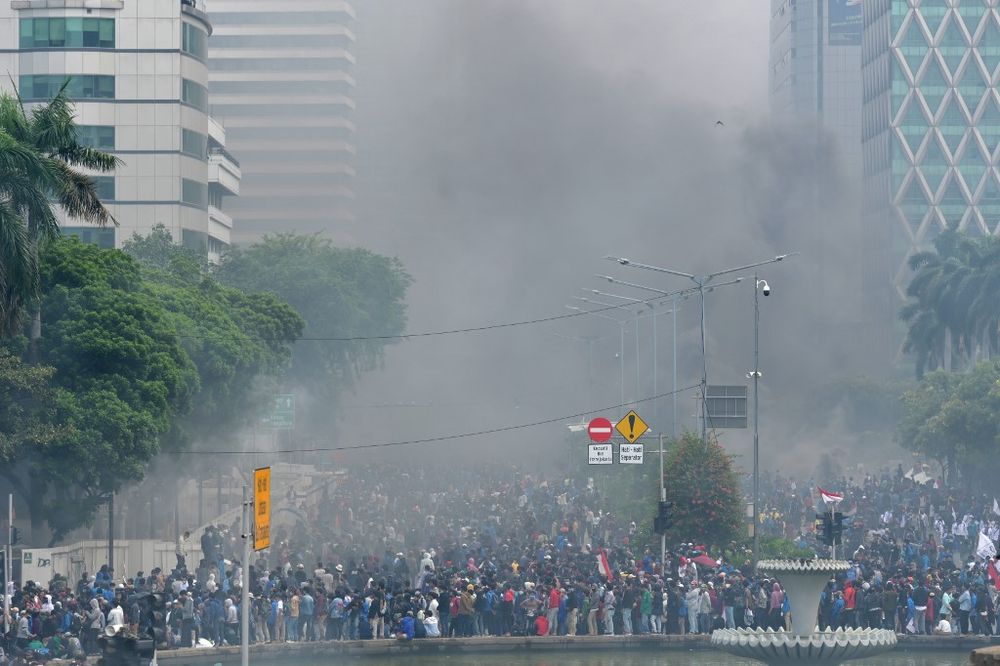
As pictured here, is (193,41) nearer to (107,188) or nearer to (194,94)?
(194,94)

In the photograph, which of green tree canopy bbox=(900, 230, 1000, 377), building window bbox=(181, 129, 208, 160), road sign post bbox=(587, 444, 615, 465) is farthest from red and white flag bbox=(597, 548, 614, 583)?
green tree canopy bbox=(900, 230, 1000, 377)

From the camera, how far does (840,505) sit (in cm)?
6612

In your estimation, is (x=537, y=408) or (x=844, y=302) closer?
(x=537, y=408)

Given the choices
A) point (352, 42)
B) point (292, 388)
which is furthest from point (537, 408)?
point (292, 388)

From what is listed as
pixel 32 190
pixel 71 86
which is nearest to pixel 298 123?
pixel 71 86

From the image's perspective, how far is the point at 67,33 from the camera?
94250 mm

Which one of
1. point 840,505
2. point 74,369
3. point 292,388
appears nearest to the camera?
point 74,369

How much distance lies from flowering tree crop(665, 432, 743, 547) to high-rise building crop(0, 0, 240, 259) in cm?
5047

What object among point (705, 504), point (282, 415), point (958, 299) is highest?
point (958, 299)

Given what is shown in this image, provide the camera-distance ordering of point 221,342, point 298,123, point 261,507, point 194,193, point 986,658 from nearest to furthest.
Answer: point 986,658, point 261,507, point 221,342, point 194,193, point 298,123

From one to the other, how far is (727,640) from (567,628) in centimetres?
1490

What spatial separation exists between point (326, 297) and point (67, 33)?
1993 cm

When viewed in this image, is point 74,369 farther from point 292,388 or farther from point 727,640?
point 292,388

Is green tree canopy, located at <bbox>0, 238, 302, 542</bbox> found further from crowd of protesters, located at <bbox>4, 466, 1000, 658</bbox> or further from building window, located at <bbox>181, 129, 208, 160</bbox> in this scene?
building window, located at <bbox>181, 129, 208, 160</bbox>
